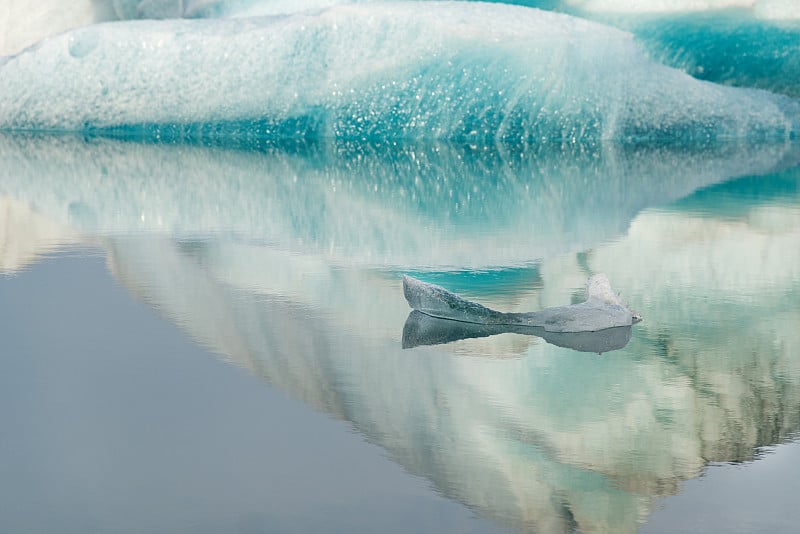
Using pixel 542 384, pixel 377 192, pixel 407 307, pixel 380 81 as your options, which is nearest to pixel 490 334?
pixel 407 307

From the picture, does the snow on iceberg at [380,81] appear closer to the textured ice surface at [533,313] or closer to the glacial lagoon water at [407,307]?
the glacial lagoon water at [407,307]

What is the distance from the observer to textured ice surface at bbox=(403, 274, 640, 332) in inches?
116

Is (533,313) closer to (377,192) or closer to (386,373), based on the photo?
(386,373)

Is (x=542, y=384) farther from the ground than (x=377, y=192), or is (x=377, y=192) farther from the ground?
(x=542, y=384)

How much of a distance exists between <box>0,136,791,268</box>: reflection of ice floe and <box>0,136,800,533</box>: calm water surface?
0.11ft

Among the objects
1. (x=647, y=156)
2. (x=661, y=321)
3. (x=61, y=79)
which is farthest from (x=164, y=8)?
(x=661, y=321)

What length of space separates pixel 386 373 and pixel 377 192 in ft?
11.4

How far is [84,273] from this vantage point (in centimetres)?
371

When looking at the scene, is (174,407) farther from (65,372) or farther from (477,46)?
(477,46)

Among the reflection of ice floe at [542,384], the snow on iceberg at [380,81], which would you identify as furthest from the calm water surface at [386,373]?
the snow on iceberg at [380,81]

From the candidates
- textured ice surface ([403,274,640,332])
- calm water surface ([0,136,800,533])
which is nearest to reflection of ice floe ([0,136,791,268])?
calm water surface ([0,136,800,533])

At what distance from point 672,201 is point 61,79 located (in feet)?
18.9

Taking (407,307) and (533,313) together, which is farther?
(407,307)

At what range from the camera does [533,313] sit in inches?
117
